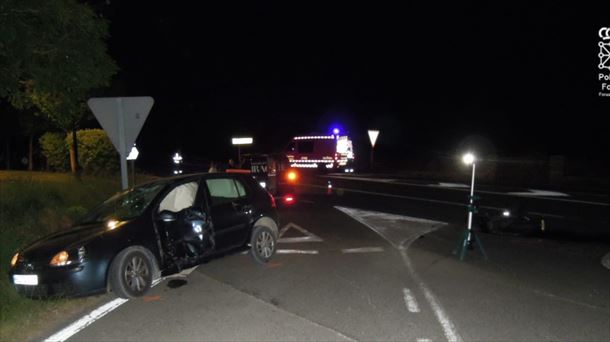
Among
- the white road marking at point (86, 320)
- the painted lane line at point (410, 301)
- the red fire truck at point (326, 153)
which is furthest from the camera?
the red fire truck at point (326, 153)

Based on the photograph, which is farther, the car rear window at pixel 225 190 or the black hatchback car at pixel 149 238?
the car rear window at pixel 225 190

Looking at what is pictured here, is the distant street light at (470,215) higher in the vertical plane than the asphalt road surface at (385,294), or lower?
higher

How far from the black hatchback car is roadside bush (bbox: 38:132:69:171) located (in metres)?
19.8

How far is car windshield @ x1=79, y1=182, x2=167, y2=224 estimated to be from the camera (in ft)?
24.6

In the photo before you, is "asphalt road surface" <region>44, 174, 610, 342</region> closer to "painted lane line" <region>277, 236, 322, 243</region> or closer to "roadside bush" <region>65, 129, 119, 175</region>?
"painted lane line" <region>277, 236, 322, 243</region>

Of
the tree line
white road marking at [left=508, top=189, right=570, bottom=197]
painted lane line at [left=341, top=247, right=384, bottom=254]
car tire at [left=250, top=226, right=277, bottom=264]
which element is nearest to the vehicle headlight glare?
car tire at [left=250, top=226, right=277, bottom=264]

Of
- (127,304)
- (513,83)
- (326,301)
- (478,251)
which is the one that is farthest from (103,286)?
(513,83)

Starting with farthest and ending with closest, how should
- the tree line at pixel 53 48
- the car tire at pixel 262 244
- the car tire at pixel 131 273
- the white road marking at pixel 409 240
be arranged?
the car tire at pixel 262 244 < the tree line at pixel 53 48 < the car tire at pixel 131 273 < the white road marking at pixel 409 240

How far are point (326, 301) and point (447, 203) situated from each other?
11.3 metres

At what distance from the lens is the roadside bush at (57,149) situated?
85.6ft

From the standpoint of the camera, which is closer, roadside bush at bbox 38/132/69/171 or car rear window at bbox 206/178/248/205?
car rear window at bbox 206/178/248/205

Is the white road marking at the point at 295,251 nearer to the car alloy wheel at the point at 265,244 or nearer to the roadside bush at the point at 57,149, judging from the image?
the car alloy wheel at the point at 265,244

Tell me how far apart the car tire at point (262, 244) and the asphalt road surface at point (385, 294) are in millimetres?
145

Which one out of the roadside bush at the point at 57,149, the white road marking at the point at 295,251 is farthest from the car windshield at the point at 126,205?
the roadside bush at the point at 57,149
